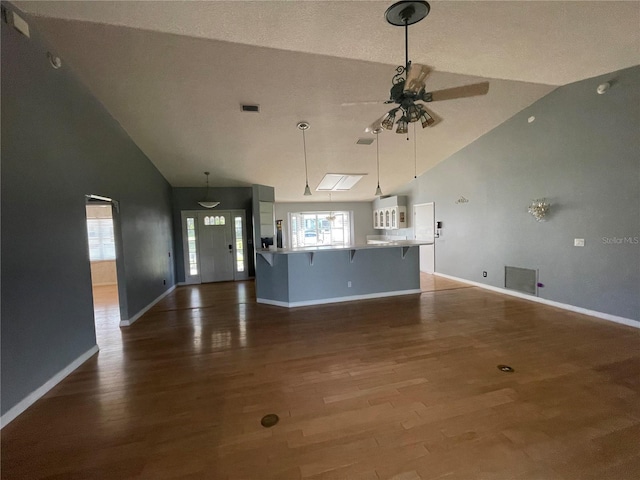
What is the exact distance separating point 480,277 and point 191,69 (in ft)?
20.3

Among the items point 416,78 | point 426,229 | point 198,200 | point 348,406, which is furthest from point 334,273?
point 198,200

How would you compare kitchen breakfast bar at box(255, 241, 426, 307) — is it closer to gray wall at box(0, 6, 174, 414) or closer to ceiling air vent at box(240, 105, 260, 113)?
ceiling air vent at box(240, 105, 260, 113)

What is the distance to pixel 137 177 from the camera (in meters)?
4.66

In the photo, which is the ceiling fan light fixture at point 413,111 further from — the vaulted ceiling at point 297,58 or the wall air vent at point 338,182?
the wall air vent at point 338,182

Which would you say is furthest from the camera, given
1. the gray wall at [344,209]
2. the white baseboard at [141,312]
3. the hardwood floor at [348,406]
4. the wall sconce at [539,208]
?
the gray wall at [344,209]

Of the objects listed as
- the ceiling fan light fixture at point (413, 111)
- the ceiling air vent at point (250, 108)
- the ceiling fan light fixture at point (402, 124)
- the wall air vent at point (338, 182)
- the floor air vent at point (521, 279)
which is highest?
the ceiling air vent at point (250, 108)

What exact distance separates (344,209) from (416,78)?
7.80m

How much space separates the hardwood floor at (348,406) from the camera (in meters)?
1.57

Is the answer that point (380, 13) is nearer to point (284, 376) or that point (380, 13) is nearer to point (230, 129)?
point (230, 129)

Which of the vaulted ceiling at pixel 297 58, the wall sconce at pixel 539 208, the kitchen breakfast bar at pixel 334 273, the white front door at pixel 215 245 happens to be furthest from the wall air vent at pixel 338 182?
the wall sconce at pixel 539 208

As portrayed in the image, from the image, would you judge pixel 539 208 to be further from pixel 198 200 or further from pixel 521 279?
pixel 198 200

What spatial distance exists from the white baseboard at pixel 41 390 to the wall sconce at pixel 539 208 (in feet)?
21.6

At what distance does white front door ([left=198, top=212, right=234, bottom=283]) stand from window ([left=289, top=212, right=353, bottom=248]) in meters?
2.97

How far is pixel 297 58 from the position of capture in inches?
116
